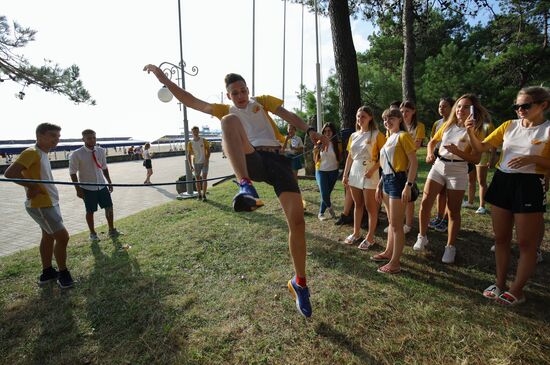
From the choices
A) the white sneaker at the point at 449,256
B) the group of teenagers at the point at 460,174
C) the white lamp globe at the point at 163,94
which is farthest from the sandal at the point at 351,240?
the white lamp globe at the point at 163,94

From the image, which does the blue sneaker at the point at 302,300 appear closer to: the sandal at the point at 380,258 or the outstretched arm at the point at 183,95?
the sandal at the point at 380,258

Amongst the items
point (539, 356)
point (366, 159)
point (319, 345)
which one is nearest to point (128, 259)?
point (319, 345)

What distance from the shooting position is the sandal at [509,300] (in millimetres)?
3018

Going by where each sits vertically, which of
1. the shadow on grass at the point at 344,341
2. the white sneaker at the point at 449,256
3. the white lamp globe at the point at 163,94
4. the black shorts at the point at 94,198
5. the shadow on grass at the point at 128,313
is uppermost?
the white lamp globe at the point at 163,94

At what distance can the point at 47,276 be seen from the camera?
14.1ft

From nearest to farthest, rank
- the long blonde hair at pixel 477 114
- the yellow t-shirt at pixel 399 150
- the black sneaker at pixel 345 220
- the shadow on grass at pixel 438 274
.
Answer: the shadow on grass at pixel 438 274, the yellow t-shirt at pixel 399 150, the long blonde hair at pixel 477 114, the black sneaker at pixel 345 220

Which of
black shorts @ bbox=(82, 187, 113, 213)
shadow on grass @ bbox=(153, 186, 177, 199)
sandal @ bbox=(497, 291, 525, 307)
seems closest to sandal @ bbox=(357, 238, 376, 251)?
sandal @ bbox=(497, 291, 525, 307)

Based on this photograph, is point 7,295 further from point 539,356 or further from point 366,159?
point 539,356

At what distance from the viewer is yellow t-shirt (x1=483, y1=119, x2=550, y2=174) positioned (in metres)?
2.79

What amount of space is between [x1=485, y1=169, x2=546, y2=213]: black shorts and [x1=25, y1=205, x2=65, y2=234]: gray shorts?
16.6 ft

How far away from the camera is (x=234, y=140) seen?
2924 mm

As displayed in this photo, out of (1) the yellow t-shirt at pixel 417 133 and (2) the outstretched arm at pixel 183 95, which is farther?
(1) the yellow t-shirt at pixel 417 133

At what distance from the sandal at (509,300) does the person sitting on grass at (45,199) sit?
4938 millimetres

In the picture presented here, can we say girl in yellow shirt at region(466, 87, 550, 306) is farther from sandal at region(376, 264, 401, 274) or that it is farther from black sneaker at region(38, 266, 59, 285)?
black sneaker at region(38, 266, 59, 285)
